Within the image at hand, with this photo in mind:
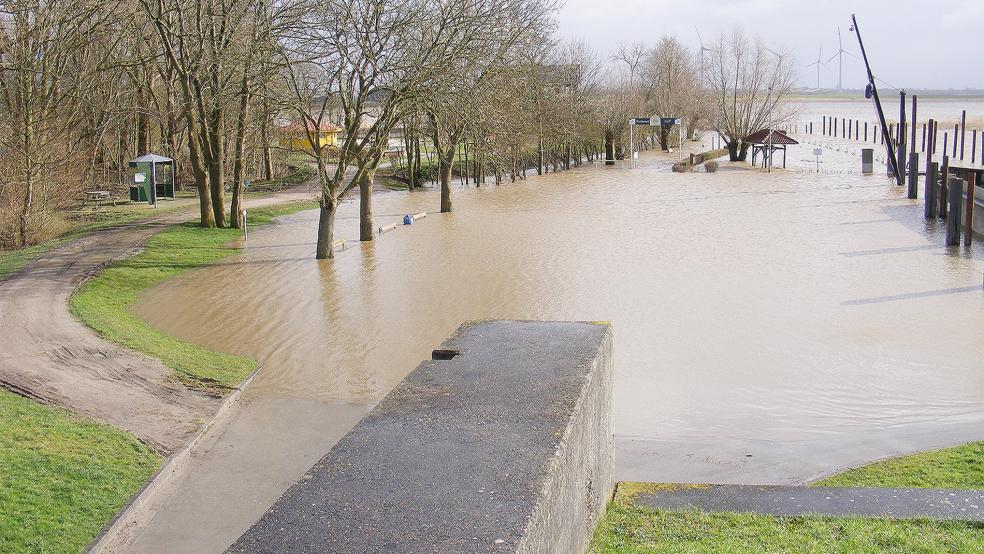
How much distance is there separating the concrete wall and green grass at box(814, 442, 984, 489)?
2748mm

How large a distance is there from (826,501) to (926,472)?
2.05 meters

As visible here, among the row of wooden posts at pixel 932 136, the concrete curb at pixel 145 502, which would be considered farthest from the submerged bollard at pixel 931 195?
the concrete curb at pixel 145 502

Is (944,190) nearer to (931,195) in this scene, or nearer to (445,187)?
(931,195)

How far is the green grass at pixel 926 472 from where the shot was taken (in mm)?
8016

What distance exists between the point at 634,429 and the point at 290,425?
13.2 ft

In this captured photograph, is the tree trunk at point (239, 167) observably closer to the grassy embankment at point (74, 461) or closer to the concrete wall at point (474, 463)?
the grassy embankment at point (74, 461)

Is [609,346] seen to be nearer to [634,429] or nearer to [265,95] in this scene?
[634,429]

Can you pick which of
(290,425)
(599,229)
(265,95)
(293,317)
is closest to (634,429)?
(290,425)

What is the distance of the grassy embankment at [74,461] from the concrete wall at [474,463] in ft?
12.4

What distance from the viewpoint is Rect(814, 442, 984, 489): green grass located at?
8.02m

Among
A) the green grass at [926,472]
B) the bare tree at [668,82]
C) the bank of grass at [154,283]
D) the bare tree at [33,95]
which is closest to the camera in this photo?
the green grass at [926,472]

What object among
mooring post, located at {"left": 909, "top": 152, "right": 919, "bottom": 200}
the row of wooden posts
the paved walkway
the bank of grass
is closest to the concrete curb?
the bank of grass

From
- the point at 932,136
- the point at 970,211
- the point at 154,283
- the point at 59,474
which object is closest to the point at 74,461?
the point at 59,474

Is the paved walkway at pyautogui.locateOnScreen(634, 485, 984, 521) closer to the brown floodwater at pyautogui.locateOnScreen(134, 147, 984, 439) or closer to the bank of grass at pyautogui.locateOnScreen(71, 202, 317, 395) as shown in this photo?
the brown floodwater at pyautogui.locateOnScreen(134, 147, 984, 439)
